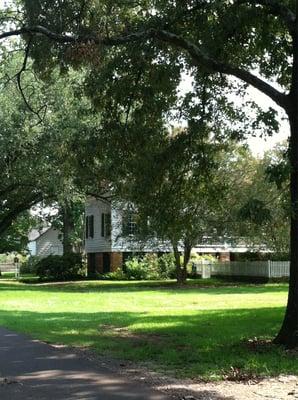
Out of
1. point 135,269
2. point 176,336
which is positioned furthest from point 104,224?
point 176,336

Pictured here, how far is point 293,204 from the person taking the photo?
11.1m

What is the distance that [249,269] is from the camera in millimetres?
39562

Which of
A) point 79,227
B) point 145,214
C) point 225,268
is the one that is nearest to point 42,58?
point 145,214

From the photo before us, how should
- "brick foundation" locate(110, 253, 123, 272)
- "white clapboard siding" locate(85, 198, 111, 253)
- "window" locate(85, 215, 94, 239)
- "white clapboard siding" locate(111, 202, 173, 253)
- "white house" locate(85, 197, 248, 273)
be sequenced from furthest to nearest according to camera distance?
"window" locate(85, 215, 94, 239)
"white clapboard siding" locate(85, 198, 111, 253)
"brick foundation" locate(110, 253, 123, 272)
"white house" locate(85, 197, 248, 273)
"white clapboard siding" locate(111, 202, 173, 253)

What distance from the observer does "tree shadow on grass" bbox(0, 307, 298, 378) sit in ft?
32.4

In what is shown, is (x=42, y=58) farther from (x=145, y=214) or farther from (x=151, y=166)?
(x=145, y=214)

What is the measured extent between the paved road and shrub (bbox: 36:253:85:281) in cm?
3626

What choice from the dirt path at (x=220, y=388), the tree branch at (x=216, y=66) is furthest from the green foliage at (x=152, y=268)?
the dirt path at (x=220, y=388)

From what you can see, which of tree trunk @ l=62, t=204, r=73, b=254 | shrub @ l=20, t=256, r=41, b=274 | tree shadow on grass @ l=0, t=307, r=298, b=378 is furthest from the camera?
shrub @ l=20, t=256, r=41, b=274

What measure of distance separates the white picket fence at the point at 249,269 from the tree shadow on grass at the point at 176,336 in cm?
1901

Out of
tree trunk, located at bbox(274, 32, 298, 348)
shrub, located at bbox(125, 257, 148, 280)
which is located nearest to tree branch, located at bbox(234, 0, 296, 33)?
tree trunk, located at bbox(274, 32, 298, 348)

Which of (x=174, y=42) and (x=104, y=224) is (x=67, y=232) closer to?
(x=104, y=224)

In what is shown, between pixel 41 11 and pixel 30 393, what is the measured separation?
720 centimetres

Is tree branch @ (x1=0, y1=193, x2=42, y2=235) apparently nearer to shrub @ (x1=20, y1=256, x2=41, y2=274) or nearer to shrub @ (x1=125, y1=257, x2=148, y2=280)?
shrub @ (x1=125, y1=257, x2=148, y2=280)
